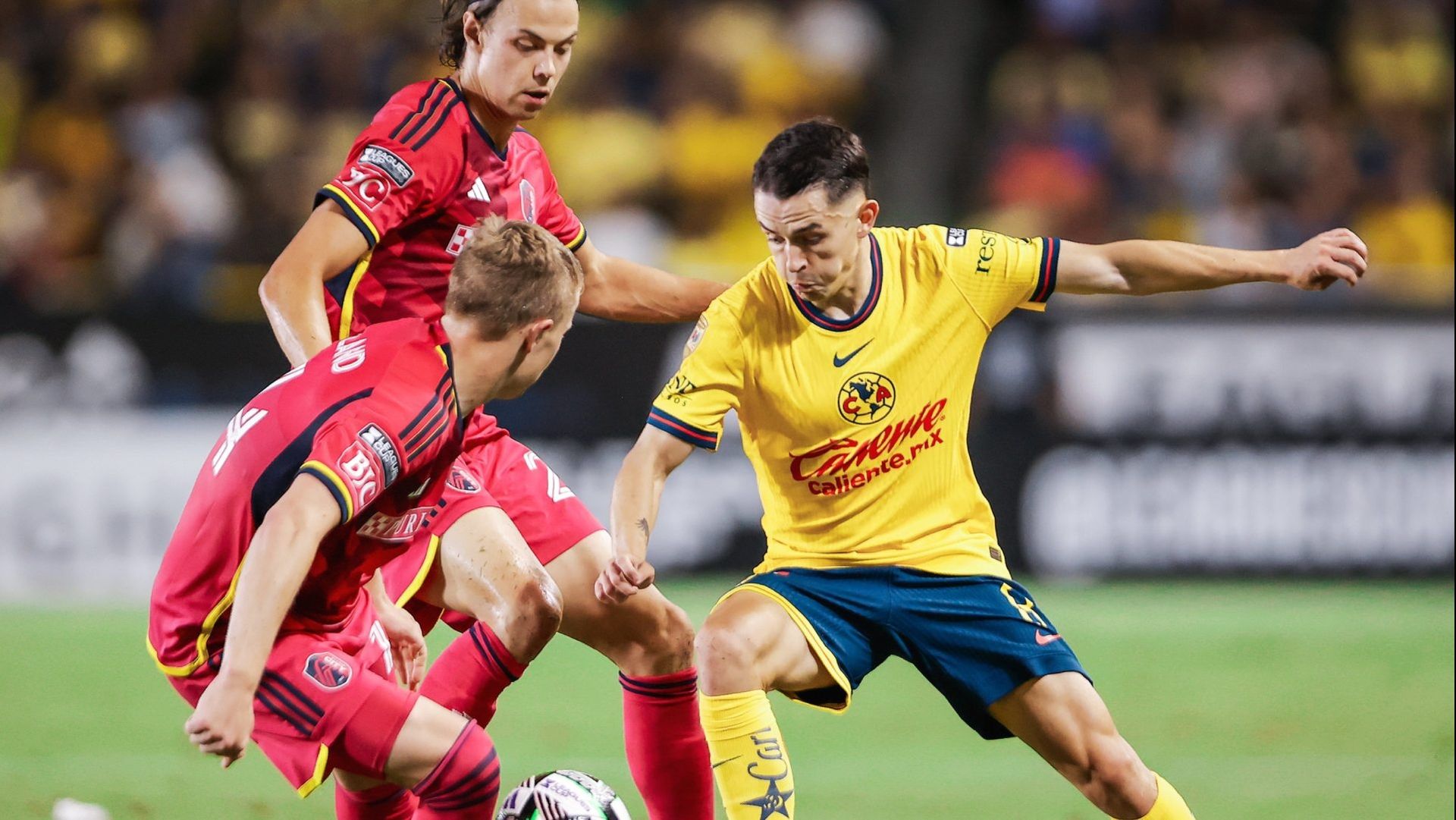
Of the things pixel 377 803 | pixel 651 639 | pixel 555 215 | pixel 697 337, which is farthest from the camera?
pixel 555 215

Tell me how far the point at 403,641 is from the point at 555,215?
141 centimetres

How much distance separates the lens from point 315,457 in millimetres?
3617

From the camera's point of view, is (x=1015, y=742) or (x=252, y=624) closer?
(x=252, y=624)

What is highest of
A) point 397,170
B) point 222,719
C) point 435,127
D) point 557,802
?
point 435,127

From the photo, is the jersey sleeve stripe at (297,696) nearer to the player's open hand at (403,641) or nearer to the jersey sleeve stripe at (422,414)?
the player's open hand at (403,641)

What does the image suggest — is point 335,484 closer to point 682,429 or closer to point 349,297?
point 682,429

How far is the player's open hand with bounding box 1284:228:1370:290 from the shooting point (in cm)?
444

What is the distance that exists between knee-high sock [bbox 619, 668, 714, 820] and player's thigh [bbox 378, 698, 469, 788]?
0.92 m

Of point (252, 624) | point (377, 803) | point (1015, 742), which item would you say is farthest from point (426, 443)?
point (1015, 742)

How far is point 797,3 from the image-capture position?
46.4ft

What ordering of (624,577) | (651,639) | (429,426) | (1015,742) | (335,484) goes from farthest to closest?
(1015,742) → (651,639) → (624,577) → (429,426) → (335,484)

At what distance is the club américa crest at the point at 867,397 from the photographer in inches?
181

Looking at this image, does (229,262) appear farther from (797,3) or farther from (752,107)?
(797,3)

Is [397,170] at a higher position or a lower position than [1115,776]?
higher
